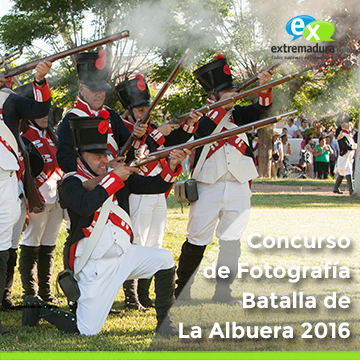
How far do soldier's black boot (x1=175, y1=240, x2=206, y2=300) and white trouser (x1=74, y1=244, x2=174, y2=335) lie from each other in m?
0.96

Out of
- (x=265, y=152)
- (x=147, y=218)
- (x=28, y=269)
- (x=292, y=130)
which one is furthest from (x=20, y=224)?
(x=292, y=130)

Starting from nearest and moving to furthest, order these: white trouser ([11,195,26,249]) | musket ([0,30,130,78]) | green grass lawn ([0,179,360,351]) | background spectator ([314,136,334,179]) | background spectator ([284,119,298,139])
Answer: green grass lawn ([0,179,360,351])
musket ([0,30,130,78])
white trouser ([11,195,26,249])
background spectator ([314,136,334,179])
background spectator ([284,119,298,139])

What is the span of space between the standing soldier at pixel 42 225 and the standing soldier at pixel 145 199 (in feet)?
2.53

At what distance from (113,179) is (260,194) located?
30.4 ft

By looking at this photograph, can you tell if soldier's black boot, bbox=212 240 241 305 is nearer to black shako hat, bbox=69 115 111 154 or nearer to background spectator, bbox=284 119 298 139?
black shako hat, bbox=69 115 111 154

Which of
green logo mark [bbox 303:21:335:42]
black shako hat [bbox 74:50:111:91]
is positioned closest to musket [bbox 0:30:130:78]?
black shako hat [bbox 74:50:111:91]

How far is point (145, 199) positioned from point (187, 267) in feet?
2.38

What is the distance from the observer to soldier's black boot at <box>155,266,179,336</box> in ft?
11.1

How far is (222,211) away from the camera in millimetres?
4473

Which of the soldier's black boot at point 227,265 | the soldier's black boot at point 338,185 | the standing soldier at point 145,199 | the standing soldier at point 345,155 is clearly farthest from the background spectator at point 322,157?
the standing soldier at point 145,199

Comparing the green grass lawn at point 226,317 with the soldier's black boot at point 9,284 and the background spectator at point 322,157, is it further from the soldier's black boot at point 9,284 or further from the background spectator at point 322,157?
the background spectator at point 322,157

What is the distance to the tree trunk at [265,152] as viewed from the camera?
16.3 m

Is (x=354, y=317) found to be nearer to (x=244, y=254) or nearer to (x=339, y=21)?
(x=244, y=254)

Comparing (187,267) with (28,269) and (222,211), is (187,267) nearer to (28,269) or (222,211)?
(222,211)
